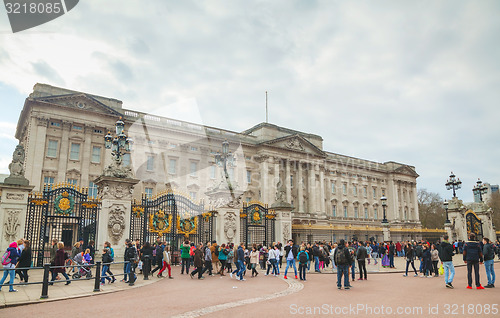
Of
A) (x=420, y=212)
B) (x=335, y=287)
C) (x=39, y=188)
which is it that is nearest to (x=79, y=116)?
(x=39, y=188)

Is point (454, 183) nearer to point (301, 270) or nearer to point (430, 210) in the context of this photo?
→ point (301, 270)

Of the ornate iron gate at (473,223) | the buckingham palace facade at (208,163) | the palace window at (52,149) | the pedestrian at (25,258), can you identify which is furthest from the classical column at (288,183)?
the pedestrian at (25,258)

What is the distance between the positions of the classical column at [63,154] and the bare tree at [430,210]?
75829mm

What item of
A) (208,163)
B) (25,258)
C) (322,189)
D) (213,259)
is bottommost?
(213,259)

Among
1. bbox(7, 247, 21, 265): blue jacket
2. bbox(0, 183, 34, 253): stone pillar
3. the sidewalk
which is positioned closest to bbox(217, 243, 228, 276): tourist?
the sidewalk

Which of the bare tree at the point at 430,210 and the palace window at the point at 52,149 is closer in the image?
the palace window at the point at 52,149

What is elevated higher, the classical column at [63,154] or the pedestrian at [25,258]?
the classical column at [63,154]

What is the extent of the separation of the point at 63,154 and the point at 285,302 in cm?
3813

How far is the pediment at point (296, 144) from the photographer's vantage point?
193ft

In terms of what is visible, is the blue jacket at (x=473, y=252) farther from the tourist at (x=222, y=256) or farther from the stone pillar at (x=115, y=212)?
the stone pillar at (x=115, y=212)

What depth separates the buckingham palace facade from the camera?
39.3 m

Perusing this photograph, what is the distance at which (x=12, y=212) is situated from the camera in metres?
14.7

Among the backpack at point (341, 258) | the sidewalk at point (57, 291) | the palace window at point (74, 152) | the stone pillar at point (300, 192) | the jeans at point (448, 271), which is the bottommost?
the sidewalk at point (57, 291)

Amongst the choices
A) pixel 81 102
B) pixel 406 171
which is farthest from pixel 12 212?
pixel 406 171
